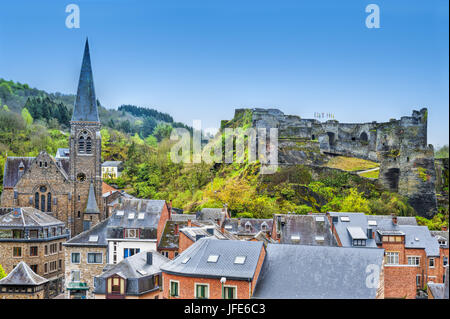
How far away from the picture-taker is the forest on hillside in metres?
31.7

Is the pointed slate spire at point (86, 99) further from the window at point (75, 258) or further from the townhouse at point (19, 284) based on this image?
the townhouse at point (19, 284)

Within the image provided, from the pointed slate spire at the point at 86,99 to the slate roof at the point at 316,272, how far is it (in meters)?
21.3

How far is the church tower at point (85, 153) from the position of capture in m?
30.8

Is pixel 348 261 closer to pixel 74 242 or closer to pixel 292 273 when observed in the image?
pixel 292 273

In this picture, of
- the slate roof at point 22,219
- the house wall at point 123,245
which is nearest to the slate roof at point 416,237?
the house wall at point 123,245

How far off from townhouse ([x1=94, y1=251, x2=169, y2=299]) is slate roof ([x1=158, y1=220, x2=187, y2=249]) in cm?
545

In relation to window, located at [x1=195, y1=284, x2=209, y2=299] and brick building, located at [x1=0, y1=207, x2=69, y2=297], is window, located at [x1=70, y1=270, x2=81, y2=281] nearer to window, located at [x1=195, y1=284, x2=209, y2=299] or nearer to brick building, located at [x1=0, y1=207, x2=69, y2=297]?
brick building, located at [x1=0, y1=207, x2=69, y2=297]

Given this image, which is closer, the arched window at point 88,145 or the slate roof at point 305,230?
the slate roof at point 305,230

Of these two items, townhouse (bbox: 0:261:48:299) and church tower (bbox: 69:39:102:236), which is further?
church tower (bbox: 69:39:102:236)

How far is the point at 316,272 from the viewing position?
11945mm

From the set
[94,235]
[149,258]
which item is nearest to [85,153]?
[94,235]

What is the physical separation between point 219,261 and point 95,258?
453 inches

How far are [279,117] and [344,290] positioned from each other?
1222 inches

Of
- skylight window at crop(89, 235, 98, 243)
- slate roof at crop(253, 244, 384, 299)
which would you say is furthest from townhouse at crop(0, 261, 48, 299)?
slate roof at crop(253, 244, 384, 299)
